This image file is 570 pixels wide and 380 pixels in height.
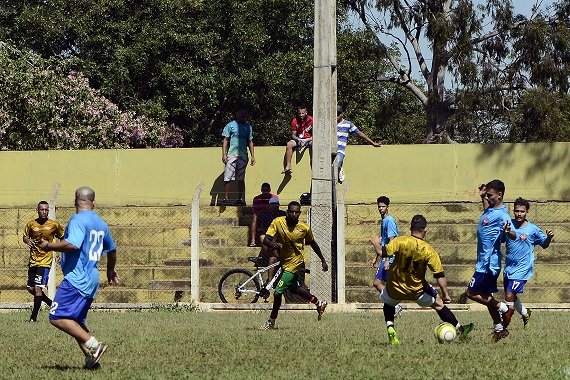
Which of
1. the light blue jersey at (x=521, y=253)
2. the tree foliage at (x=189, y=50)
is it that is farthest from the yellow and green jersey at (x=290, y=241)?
the tree foliage at (x=189, y=50)

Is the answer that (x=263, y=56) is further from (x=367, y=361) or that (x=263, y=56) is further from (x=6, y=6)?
(x=367, y=361)

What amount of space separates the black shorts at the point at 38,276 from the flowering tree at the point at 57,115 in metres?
15.4

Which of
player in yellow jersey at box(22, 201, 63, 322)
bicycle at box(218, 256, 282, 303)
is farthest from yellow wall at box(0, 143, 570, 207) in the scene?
player in yellow jersey at box(22, 201, 63, 322)

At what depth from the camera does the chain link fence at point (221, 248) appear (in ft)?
78.8

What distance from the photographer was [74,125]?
123 ft

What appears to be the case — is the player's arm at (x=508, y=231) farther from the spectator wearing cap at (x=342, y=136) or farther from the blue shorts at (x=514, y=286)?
the spectator wearing cap at (x=342, y=136)

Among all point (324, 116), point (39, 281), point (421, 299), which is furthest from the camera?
point (324, 116)

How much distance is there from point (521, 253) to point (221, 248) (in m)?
10.6

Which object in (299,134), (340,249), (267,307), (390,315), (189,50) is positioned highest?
(189,50)

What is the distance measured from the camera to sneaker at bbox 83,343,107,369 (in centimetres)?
1159

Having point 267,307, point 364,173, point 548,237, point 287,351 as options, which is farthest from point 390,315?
point 364,173

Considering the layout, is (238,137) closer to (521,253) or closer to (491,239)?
(521,253)

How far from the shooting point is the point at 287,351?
1334cm

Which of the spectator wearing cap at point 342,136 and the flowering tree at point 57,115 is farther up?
the flowering tree at point 57,115
